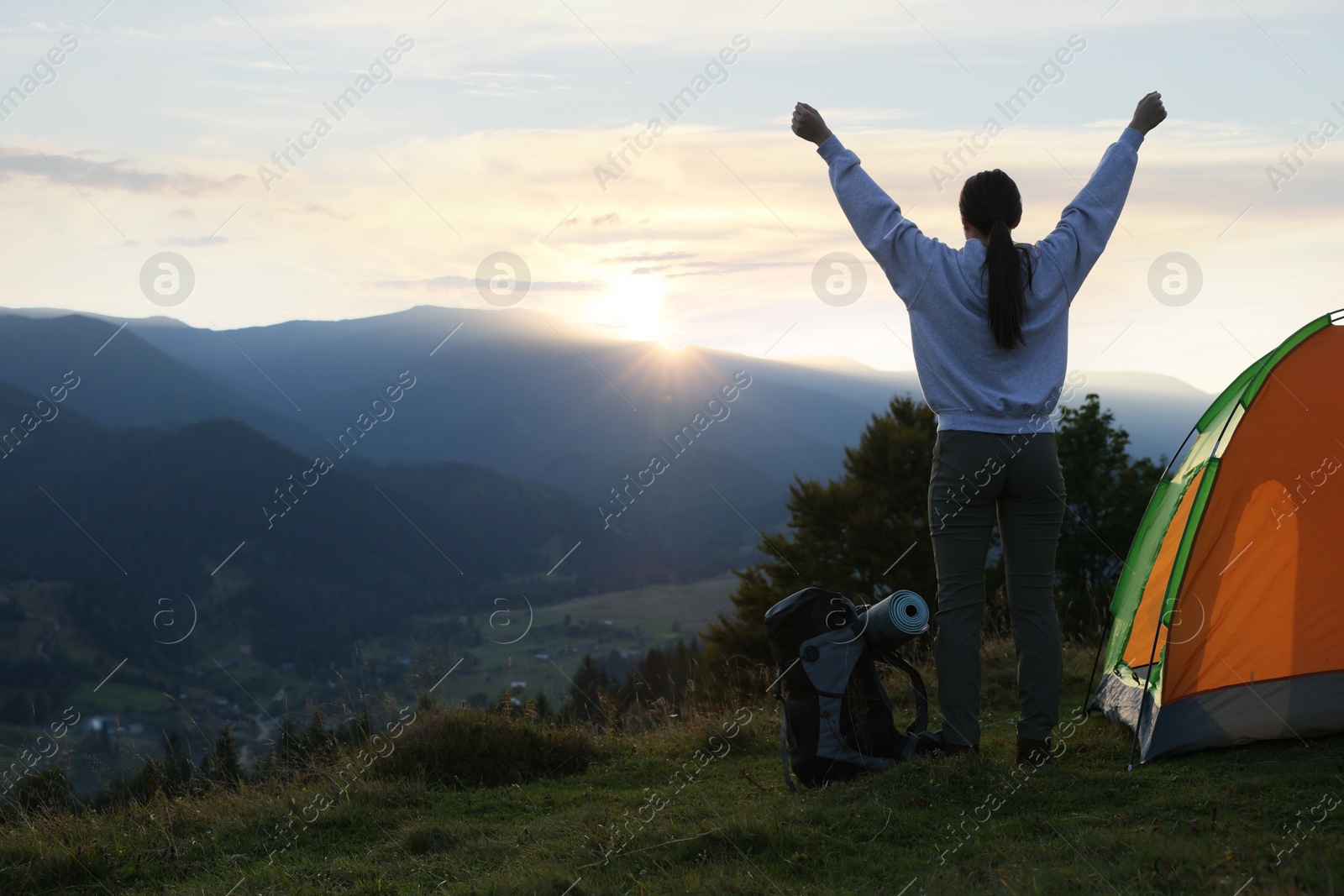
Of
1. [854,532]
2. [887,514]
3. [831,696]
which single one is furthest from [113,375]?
[831,696]

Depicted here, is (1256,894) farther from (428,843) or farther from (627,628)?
(627,628)

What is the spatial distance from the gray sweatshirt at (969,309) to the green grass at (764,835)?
4.58 ft

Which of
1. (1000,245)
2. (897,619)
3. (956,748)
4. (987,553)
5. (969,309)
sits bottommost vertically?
(956,748)

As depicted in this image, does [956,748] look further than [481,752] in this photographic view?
No

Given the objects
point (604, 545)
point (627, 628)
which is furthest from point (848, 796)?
point (604, 545)

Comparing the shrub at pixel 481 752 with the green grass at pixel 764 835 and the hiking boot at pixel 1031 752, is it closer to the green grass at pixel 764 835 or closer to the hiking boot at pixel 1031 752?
the green grass at pixel 764 835

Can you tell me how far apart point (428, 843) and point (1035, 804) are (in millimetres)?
2342

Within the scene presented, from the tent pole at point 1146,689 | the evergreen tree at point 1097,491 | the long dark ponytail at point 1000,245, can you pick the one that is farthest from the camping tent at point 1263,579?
the evergreen tree at point 1097,491

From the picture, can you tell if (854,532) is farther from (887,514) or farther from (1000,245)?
(1000,245)

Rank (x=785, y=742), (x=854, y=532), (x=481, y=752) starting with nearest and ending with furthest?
(x=785, y=742) < (x=481, y=752) < (x=854, y=532)

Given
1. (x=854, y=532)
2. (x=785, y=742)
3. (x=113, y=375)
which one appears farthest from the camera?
(x=113, y=375)

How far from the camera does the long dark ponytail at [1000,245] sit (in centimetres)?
329

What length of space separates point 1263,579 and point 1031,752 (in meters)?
1.49

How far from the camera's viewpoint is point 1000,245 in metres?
3.32
